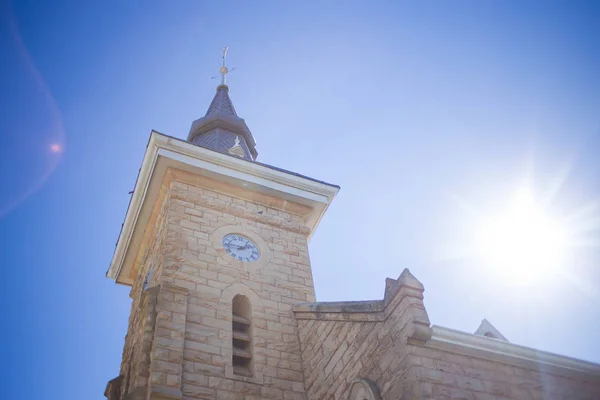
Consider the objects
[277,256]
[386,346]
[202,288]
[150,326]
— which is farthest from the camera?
[277,256]

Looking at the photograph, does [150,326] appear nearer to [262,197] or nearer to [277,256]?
[277,256]

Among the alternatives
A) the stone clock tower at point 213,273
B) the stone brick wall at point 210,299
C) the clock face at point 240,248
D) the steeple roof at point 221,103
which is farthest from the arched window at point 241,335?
the steeple roof at point 221,103

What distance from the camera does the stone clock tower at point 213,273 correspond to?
29.0 feet

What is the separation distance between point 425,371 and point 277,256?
5.36m

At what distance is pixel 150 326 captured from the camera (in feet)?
29.4

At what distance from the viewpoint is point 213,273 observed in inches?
412

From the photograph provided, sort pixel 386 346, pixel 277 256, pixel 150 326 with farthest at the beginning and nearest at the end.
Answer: pixel 277 256
pixel 150 326
pixel 386 346

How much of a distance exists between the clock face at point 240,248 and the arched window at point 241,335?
94 cm

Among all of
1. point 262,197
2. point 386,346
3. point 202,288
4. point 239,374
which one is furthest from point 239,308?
point 386,346

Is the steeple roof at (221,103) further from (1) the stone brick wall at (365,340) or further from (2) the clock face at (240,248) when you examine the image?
(1) the stone brick wall at (365,340)

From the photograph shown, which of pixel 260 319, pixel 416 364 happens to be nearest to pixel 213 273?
pixel 260 319

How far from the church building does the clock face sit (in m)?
0.03

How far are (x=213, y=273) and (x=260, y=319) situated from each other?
1.19m

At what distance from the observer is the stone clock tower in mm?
8836
